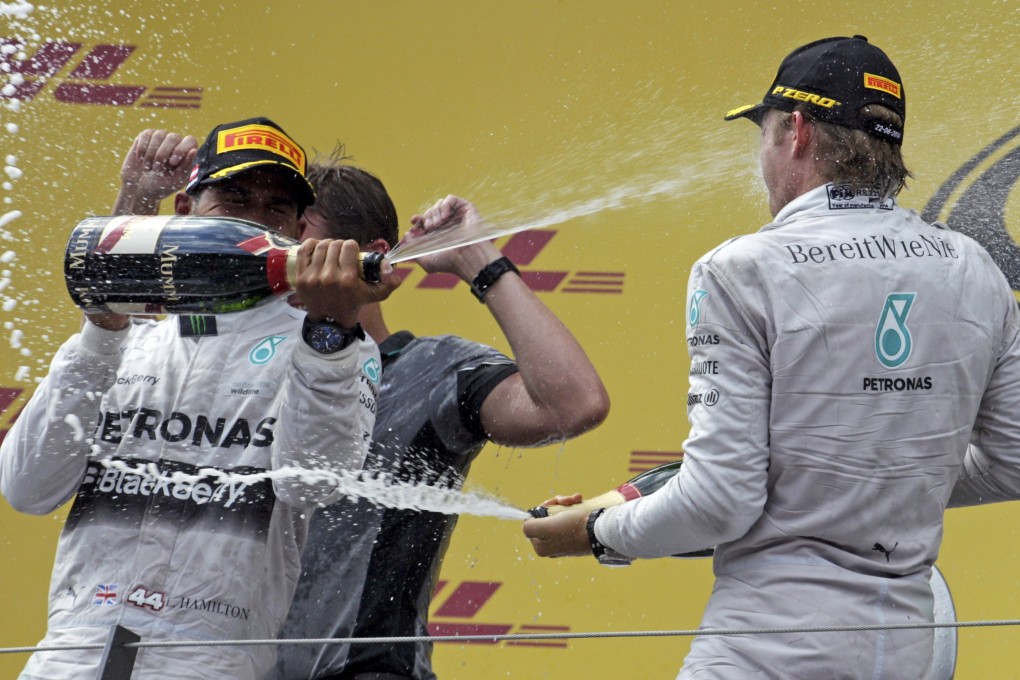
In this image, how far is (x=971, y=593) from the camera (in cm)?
278

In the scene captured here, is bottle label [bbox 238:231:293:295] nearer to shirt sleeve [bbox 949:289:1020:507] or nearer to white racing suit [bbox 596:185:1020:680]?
white racing suit [bbox 596:185:1020:680]

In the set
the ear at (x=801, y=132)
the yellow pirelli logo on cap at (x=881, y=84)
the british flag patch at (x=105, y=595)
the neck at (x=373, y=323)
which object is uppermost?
the yellow pirelli logo on cap at (x=881, y=84)

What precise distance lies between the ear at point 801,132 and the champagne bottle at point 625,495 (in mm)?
410

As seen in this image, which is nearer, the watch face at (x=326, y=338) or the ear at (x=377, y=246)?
the watch face at (x=326, y=338)

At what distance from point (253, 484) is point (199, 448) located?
0.29 ft

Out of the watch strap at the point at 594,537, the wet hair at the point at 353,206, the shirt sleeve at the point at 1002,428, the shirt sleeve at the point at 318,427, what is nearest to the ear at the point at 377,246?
the wet hair at the point at 353,206

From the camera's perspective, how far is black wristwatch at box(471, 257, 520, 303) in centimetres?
184

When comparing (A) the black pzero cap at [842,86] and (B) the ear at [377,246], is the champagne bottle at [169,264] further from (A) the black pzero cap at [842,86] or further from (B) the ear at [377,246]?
(A) the black pzero cap at [842,86]

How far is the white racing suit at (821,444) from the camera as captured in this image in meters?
1.36

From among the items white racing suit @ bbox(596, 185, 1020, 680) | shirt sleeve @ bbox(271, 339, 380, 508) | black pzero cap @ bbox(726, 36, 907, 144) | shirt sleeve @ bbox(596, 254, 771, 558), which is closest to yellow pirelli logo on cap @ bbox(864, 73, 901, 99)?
black pzero cap @ bbox(726, 36, 907, 144)

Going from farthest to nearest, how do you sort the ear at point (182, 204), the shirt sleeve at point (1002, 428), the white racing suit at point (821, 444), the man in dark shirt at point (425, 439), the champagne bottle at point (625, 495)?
1. the ear at point (182, 204)
2. the man in dark shirt at point (425, 439)
3. the champagne bottle at point (625, 495)
4. the shirt sleeve at point (1002, 428)
5. the white racing suit at point (821, 444)

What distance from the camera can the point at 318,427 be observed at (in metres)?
1.58

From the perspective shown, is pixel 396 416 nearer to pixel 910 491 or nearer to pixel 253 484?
pixel 253 484

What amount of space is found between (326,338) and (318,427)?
114mm
